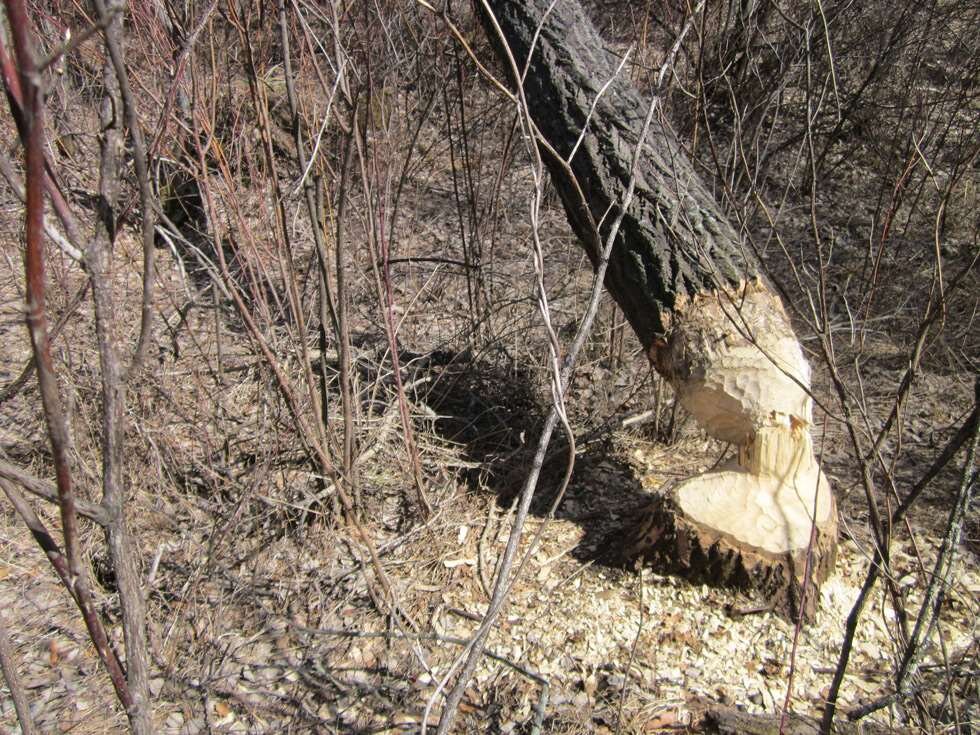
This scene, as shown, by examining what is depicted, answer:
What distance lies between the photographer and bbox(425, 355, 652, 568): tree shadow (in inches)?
111

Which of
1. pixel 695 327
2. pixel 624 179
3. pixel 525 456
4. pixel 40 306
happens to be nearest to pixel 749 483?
pixel 695 327

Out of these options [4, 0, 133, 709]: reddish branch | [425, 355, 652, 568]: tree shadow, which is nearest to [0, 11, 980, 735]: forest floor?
[425, 355, 652, 568]: tree shadow

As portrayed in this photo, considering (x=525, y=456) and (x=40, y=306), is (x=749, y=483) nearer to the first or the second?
(x=525, y=456)

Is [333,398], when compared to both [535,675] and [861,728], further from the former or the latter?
[861,728]

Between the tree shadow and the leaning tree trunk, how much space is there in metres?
0.28

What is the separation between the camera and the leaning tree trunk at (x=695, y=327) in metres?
2.33

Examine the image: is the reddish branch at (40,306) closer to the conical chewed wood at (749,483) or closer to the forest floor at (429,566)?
the forest floor at (429,566)

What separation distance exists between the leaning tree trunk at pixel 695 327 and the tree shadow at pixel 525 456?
0.28 metres

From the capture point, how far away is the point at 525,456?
3.04m

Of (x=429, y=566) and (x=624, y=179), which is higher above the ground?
(x=624, y=179)

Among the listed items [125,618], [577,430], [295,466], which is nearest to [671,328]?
[577,430]

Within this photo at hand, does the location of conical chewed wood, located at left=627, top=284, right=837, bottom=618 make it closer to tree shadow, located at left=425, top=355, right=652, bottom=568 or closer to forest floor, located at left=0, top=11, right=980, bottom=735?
forest floor, located at left=0, top=11, right=980, bottom=735

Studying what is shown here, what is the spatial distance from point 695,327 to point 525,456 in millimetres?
916

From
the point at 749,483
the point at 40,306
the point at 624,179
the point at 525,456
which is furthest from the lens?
the point at 525,456
